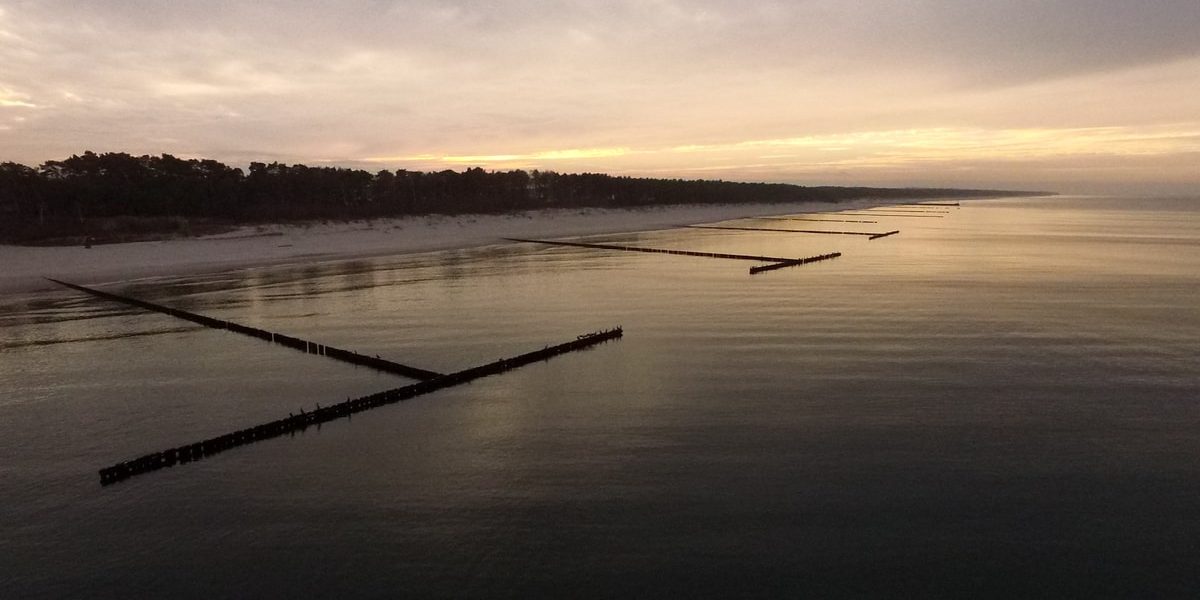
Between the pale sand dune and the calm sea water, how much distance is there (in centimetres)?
3028

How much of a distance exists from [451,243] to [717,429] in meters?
79.6


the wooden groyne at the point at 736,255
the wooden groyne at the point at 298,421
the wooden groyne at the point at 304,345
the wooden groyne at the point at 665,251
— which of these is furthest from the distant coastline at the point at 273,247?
the wooden groyne at the point at 298,421

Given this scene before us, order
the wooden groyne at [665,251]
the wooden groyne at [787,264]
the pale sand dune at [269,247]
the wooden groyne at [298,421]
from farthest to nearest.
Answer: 1. the wooden groyne at [665,251]
2. the pale sand dune at [269,247]
3. the wooden groyne at [787,264]
4. the wooden groyne at [298,421]

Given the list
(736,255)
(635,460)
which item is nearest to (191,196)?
(736,255)

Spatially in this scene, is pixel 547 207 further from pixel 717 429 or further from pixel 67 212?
pixel 717 429

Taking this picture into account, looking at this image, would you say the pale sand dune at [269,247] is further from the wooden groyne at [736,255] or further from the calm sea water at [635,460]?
the calm sea water at [635,460]

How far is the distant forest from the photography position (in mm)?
82000

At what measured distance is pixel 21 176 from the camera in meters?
86.0

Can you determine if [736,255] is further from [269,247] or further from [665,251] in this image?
[269,247]

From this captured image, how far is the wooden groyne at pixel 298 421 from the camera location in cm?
→ 1793

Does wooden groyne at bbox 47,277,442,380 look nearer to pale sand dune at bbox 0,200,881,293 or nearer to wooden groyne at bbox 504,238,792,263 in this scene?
pale sand dune at bbox 0,200,881,293

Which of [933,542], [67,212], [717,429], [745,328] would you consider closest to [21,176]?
[67,212]

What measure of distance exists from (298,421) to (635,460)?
11252 millimetres

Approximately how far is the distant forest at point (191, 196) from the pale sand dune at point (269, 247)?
3751 millimetres
